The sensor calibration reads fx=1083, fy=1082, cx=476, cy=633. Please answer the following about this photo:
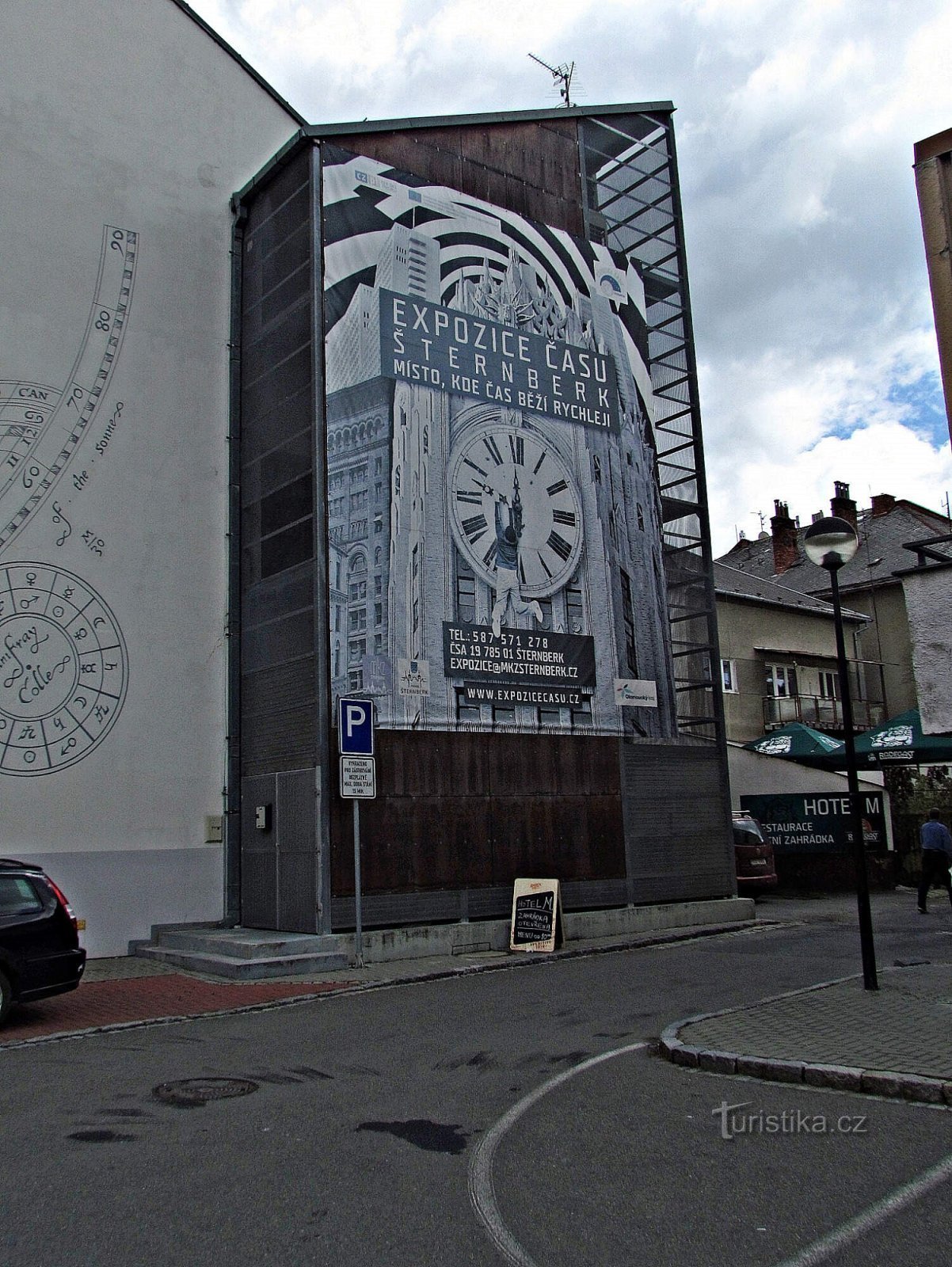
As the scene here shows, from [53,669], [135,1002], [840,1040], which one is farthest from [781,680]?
[840,1040]

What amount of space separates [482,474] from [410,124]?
6274mm

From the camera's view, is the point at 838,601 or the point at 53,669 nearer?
the point at 838,601

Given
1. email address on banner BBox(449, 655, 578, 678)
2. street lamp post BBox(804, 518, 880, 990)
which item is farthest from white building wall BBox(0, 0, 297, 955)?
street lamp post BBox(804, 518, 880, 990)

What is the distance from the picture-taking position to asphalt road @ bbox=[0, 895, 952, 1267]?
448 centimetres

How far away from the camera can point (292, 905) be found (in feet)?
49.0

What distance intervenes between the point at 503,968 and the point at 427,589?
18.4ft

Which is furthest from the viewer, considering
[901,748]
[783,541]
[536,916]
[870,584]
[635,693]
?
[783,541]

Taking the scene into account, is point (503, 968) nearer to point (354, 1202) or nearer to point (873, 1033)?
point (873, 1033)

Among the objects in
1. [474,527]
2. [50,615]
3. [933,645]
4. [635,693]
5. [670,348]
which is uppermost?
[670,348]

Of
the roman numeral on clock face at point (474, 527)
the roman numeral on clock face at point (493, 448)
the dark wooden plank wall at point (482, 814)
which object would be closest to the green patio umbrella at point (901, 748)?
the dark wooden plank wall at point (482, 814)

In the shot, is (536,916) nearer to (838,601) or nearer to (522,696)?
(522,696)

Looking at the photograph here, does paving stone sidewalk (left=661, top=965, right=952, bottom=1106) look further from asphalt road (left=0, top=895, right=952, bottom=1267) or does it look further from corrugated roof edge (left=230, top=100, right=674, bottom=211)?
corrugated roof edge (left=230, top=100, right=674, bottom=211)

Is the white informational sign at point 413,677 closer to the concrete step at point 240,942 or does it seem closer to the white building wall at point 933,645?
the concrete step at point 240,942

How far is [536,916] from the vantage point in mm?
15227
